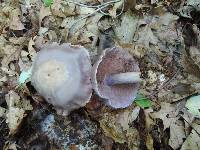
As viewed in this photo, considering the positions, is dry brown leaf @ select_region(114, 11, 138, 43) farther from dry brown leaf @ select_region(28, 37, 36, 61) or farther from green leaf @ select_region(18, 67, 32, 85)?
green leaf @ select_region(18, 67, 32, 85)

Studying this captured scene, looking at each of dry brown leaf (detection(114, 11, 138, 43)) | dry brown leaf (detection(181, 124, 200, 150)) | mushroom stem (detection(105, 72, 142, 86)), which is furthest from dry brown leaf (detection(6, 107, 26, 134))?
dry brown leaf (detection(181, 124, 200, 150))

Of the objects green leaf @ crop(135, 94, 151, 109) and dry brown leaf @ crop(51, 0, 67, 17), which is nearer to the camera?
green leaf @ crop(135, 94, 151, 109)

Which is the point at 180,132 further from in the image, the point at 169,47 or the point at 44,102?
the point at 44,102

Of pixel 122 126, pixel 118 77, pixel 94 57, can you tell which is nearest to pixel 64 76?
pixel 118 77

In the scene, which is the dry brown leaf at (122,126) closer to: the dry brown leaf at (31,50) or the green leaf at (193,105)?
the green leaf at (193,105)

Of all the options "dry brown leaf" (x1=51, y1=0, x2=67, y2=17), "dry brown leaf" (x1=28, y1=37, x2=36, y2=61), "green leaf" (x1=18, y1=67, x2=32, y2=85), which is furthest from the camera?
"dry brown leaf" (x1=51, y1=0, x2=67, y2=17)

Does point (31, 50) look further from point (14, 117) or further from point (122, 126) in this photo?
point (122, 126)

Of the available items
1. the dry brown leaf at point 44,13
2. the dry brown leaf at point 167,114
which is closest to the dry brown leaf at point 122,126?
the dry brown leaf at point 167,114

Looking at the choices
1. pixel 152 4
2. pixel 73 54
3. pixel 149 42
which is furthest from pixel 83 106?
pixel 152 4
